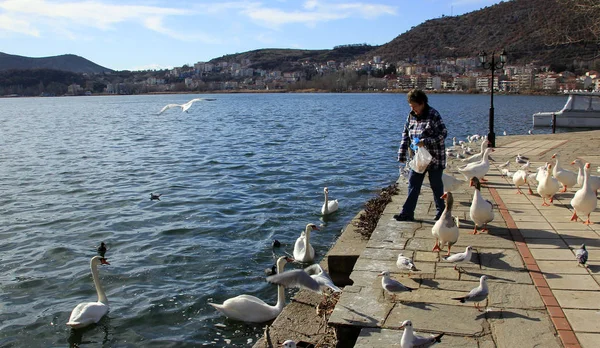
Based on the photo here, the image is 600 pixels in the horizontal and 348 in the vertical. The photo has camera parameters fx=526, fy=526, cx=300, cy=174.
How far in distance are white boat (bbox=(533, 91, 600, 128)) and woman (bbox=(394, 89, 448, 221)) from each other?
27756mm

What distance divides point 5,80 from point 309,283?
609 ft

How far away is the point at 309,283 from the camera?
202 inches

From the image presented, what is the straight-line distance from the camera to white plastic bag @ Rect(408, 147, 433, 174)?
7051mm

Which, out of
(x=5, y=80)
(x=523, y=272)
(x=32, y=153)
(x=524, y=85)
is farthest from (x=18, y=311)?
(x=5, y=80)

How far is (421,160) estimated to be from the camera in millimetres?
7094

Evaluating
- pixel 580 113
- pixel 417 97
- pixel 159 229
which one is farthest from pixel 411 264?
pixel 580 113

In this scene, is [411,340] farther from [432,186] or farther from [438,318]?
[432,186]

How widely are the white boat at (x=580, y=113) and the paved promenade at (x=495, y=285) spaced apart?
26.2 m

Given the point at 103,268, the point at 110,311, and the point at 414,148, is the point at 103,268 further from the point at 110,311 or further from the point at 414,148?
the point at 414,148

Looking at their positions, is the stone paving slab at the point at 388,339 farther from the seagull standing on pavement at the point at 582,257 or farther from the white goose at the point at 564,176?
the white goose at the point at 564,176

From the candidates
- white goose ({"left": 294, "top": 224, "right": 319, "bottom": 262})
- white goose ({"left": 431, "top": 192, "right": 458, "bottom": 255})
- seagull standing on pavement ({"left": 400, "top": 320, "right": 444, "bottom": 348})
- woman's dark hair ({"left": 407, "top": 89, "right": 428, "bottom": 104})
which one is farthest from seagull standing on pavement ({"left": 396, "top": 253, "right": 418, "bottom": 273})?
white goose ({"left": 294, "top": 224, "right": 319, "bottom": 262})

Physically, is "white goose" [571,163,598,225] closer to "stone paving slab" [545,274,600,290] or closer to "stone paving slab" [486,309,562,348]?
"stone paving slab" [545,274,600,290]

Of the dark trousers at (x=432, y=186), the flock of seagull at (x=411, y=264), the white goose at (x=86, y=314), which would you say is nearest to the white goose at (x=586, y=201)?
the flock of seagull at (x=411, y=264)

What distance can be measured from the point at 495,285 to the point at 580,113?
30.2 meters
